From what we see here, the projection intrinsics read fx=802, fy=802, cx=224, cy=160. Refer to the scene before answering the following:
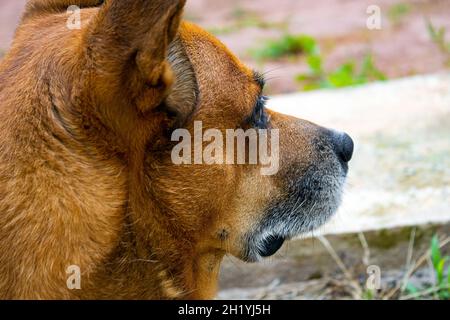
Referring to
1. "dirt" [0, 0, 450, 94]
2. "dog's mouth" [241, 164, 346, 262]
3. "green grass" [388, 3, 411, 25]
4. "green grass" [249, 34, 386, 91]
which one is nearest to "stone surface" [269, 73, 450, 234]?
"dog's mouth" [241, 164, 346, 262]

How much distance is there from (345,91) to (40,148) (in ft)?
11.6

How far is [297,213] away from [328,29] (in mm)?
5642

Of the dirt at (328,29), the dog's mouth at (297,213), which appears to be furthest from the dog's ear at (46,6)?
the dirt at (328,29)

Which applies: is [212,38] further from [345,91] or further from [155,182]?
[345,91]

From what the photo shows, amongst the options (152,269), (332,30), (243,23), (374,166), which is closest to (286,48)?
(332,30)

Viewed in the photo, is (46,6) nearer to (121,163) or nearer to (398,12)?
(121,163)

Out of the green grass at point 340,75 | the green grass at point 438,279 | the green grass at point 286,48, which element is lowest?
the green grass at point 438,279

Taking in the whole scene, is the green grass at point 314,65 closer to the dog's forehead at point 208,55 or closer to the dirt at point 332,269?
the dirt at point 332,269

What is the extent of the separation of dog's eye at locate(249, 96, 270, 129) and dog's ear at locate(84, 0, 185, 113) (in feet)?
1.79

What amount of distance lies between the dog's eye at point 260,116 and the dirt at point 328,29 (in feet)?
10.1

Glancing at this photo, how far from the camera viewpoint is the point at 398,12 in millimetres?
8172

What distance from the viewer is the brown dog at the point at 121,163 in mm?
2160

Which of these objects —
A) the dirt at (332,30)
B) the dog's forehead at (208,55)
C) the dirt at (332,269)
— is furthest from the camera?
the dirt at (332,30)
